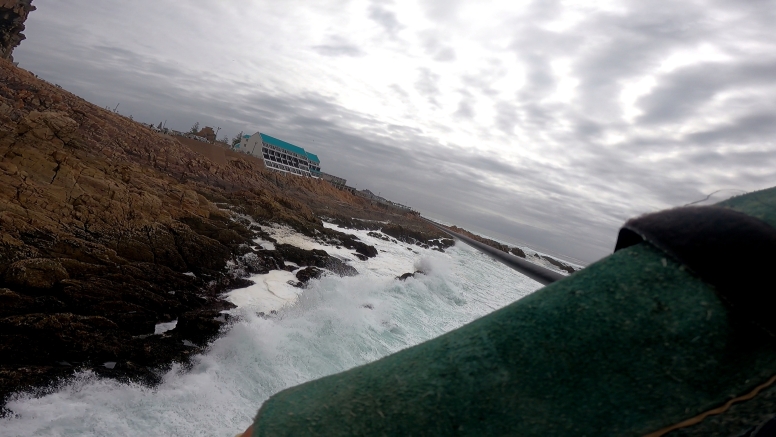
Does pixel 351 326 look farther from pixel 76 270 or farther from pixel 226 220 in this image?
pixel 226 220

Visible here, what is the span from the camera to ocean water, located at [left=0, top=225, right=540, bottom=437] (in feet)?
15.2

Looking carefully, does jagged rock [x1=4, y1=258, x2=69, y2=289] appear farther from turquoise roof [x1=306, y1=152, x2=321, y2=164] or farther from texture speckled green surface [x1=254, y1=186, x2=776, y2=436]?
turquoise roof [x1=306, y1=152, x2=321, y2=164]

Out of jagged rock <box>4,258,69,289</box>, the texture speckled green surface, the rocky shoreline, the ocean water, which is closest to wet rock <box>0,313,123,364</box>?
the rocky shoreline

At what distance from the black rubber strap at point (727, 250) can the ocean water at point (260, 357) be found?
556cm

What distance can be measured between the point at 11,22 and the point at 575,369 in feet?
114

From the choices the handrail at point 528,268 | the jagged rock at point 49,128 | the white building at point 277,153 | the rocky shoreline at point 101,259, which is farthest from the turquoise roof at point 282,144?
the handrail at point 528,268

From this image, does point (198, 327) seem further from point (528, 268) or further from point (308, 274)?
point (528, 268)

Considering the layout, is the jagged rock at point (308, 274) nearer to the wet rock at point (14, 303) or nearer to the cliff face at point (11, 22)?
the wet rock at point (14, 303)

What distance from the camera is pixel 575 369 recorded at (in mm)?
527

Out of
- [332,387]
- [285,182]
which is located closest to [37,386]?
[332,387]

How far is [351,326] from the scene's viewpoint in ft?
29.3

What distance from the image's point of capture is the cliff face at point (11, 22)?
23562mm

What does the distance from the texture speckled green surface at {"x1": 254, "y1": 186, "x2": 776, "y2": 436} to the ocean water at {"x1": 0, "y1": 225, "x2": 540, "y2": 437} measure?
5275mm

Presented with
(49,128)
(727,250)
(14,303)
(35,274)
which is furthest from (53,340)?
(49,128)
